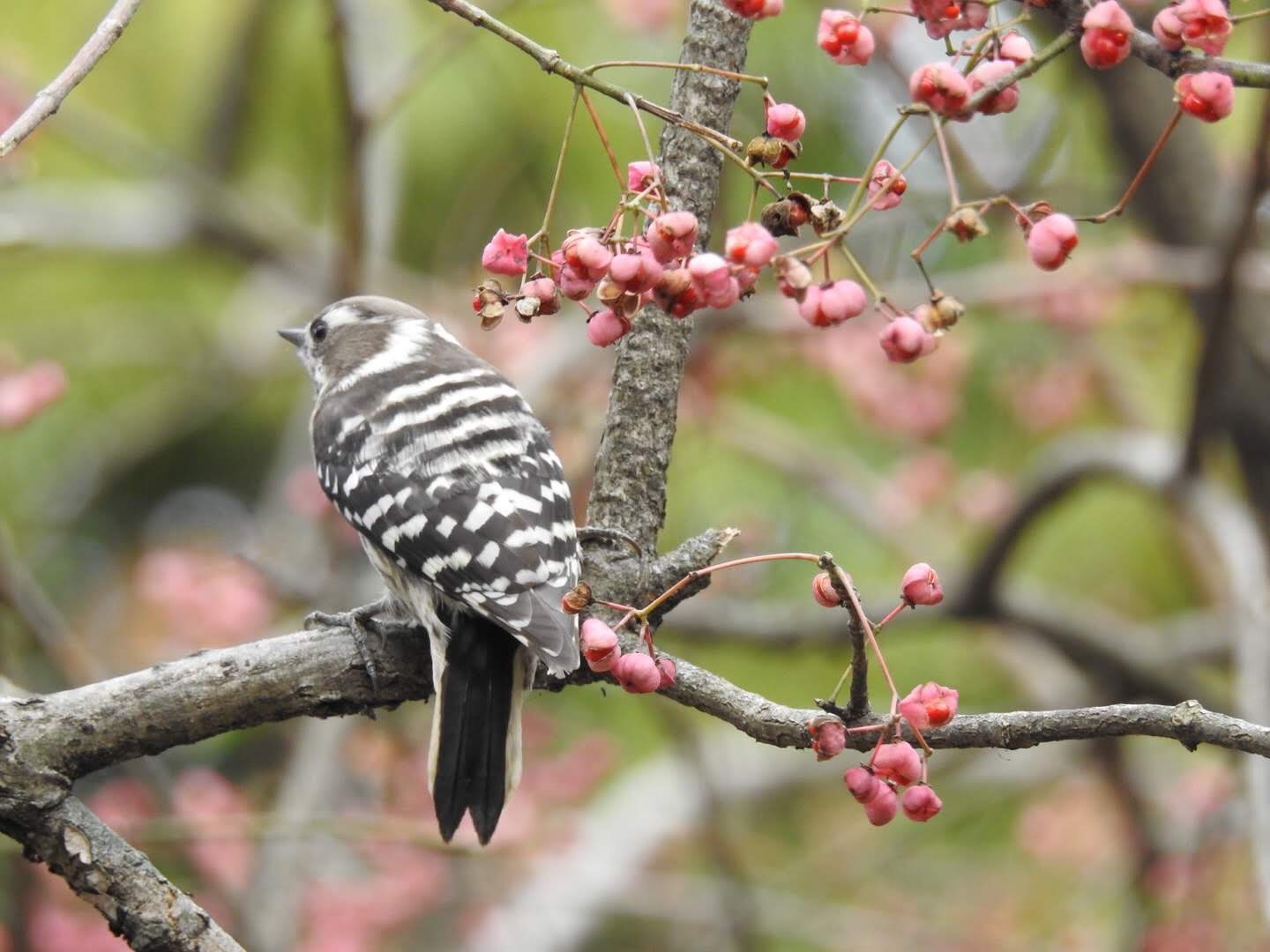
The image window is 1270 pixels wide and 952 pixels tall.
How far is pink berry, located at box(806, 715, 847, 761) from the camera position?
1.64 metres

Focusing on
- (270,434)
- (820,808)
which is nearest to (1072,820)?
(820,808)

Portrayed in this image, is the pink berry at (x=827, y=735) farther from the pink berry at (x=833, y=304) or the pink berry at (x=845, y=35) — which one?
the pink berry at (x=845, y=35)

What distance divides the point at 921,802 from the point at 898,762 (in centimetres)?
8

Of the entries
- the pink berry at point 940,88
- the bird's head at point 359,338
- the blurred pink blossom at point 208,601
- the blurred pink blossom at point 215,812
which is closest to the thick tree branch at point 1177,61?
the pink berry at point 940,88

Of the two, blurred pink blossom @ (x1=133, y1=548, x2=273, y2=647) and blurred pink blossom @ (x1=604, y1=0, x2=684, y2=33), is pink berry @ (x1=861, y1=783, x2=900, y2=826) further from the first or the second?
blurred pink blossom @ (x1=604, y1=0, x2=684, y2=33)

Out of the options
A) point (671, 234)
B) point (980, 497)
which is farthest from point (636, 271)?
point (980, 497)

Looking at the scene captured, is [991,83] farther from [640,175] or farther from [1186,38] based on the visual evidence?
[640,175]

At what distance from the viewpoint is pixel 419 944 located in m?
6.96

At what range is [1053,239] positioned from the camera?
5.39 feet

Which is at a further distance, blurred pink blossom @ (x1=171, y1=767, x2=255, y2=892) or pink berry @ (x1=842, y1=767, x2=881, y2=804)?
blurred pink blossom @ (x1=171, y1=767, x2=255, y2=892)

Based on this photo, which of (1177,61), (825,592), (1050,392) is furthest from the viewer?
(1050,392)

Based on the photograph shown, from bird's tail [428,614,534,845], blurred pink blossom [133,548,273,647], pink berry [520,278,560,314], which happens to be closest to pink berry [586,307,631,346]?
pink berry [520,278,560,314]

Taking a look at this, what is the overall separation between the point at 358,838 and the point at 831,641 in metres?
2.00

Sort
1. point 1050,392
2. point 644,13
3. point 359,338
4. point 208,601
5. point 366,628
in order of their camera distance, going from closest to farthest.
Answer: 1. point 366,628
2. point 359,338
3. point 208,601
4. point 644,13
5. point 1050,392
